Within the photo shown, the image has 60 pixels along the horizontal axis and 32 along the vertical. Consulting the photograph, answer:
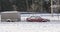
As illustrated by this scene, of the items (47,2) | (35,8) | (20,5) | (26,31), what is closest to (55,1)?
(47,2)

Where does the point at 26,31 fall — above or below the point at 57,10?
above

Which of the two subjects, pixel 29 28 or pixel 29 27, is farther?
pixel 29 27

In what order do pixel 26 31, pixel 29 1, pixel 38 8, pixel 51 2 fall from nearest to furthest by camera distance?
pixel 26 31 → pixel 51 2 → pixel 38 8 → pixel 29 1

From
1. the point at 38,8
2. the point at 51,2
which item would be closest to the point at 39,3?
the point at 38,8

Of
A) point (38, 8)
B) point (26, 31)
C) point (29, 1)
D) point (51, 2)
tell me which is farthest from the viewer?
point (29, 1)

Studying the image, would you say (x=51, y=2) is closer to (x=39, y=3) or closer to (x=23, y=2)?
(x=39, y=3)

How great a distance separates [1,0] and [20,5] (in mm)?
4212

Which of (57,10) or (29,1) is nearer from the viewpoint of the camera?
(57,10)

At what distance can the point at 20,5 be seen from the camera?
123 feet

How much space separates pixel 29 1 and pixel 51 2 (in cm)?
634

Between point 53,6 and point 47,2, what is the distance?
Answer: 280 centimetres

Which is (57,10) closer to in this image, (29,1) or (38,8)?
(38,8)

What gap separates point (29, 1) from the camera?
3719cm

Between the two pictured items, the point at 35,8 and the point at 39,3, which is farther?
the point at 39,3
